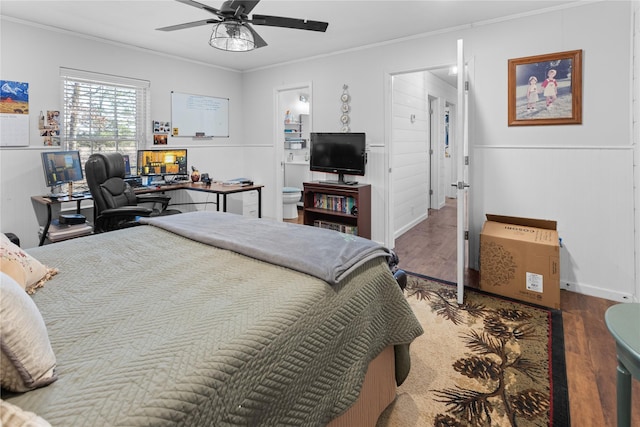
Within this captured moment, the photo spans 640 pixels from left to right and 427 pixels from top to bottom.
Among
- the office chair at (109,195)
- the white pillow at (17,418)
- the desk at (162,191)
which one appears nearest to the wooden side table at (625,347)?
the white pillow at (17,418)

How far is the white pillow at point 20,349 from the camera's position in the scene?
29.2 inches

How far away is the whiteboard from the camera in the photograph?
4.93 metres

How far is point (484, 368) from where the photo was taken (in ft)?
6.77

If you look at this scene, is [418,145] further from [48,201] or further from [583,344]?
[48,201]

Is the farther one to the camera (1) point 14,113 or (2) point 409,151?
(2) point 409,151

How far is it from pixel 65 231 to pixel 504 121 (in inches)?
171

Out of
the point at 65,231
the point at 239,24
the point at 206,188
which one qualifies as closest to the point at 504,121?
the point at 239,24

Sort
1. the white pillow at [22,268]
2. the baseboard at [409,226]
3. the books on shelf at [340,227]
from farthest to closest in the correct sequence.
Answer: the baseboard at [409,226], the books on shelf at [340,227], the white pillow at [22,268]

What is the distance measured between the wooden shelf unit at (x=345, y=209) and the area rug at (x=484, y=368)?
5.32 feet

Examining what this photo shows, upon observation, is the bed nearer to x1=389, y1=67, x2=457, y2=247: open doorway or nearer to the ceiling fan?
the ceiling fan

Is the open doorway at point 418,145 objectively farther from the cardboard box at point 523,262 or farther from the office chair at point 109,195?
the office chair at point 109,195

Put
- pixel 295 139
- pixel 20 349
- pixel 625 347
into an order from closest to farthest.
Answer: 1. pixel 20 349
2. pixel 625 347
3. pixel 295 139

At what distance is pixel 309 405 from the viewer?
112 centimetres

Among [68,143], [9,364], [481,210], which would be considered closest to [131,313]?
[9,364]
